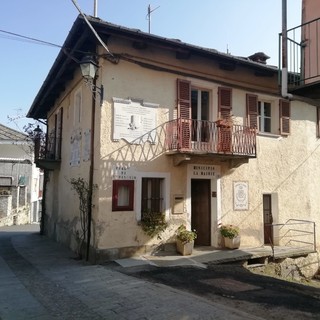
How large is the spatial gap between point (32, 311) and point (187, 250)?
5246 millimetres

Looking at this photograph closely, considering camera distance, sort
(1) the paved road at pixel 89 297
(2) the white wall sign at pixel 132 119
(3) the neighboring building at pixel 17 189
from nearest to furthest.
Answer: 1. (1) the paved road at pixel 89 297
2. (2) the white wall sign at pixel 132 119
3. (3) the neighboring building at pixel 17 189

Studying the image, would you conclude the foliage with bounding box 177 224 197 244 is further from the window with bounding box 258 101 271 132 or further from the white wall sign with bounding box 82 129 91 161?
the window with bounding box 258 101 271 132

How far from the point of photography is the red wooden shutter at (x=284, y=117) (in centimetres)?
1298

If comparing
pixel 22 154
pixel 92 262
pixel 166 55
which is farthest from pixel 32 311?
pixel 22 154

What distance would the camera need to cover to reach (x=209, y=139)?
11195mm

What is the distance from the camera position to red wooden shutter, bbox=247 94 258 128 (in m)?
12.3

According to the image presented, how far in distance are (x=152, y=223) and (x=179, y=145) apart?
91.3 inches

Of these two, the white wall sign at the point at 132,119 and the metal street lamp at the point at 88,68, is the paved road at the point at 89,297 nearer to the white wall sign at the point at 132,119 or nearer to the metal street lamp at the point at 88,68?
the white wall sign at the point at 132,119

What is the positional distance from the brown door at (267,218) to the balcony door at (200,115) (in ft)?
11.3

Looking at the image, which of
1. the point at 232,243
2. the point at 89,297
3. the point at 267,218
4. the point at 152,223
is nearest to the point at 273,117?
the point at 267,218

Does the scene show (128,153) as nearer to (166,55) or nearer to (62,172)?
(166,55)

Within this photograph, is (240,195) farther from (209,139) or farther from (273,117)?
(273,117)

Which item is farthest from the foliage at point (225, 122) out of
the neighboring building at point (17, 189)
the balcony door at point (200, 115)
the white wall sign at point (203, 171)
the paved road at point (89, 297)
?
the neighboring building at point (17, 189)

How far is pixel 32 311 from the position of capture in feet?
19.1
